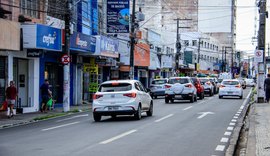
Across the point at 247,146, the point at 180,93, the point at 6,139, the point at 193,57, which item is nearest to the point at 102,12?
the point at 180,93

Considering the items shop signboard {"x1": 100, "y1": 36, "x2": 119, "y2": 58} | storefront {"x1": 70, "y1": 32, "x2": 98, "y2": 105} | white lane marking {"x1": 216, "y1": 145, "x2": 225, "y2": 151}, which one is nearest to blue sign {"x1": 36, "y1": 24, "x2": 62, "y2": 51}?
storefront {"x1": 70, "y1": 32, "x2": 98, "y2": 105}

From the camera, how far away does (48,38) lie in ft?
87.7

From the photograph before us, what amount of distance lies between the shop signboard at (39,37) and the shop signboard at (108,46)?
842 centimetres

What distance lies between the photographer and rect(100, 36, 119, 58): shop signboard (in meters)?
35.8

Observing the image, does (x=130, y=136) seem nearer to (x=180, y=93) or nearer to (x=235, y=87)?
(x=180, y=93)

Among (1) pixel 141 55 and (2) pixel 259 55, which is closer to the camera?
(2) pixel 259 55

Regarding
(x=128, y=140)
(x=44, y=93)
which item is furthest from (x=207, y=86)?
(x=128, y=140)

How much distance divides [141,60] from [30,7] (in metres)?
23.2

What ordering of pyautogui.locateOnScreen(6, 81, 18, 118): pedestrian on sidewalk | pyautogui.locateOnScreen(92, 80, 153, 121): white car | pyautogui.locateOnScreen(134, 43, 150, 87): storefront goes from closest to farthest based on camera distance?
pyautogui.locateOnScreen(92, 80, 153, 121): white car, pyautogui.locateOnScreen(6, 81, 18, 118): pedestrian on sidewalk, pyautogui.locateOnScreen(134, 43, 150, 87): storefront

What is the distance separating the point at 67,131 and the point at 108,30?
20933 mm

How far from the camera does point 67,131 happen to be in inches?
638

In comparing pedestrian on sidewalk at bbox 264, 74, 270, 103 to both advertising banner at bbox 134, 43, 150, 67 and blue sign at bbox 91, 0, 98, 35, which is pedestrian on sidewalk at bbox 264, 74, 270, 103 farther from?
advertising banner at bbox 134, 43, 150, 67

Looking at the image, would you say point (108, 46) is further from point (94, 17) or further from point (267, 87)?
point (267, 87)

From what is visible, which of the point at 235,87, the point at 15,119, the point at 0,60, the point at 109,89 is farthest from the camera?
the point at 235,87
